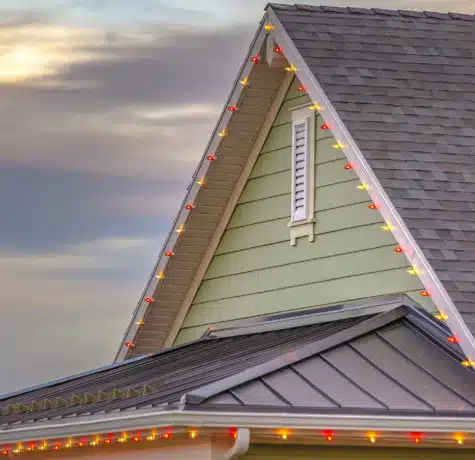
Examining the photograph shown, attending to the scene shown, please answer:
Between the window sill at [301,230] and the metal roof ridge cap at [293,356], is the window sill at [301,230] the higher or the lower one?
the higher one

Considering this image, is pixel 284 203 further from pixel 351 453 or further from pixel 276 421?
pixel 276 421

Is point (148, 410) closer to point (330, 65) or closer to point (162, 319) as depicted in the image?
point (330, 65)

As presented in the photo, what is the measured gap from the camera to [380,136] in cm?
1512

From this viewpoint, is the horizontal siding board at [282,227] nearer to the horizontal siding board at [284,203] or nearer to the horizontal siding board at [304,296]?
the horizontal siding board at [284,203]

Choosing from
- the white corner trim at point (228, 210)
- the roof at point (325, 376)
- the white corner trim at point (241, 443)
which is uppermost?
the white corner trim at point (228, 210)

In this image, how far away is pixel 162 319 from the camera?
779 inches

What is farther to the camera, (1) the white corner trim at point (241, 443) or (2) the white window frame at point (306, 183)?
(2) the white window frame at point (306, 183)

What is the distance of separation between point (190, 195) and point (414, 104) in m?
3.73

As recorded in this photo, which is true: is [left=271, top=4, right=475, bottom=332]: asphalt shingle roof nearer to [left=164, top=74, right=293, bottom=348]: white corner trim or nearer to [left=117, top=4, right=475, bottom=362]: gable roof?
[left=117, top=4, right=475, bottom=362]: gable roof

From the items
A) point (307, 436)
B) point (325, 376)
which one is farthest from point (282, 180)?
point (307, 436)

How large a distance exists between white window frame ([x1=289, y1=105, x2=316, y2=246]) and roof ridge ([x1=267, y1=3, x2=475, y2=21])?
109cm

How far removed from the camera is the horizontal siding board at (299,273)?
15.8m

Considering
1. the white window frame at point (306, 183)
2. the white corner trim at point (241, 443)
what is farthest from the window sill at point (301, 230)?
the white corner trim at point (241, 443)

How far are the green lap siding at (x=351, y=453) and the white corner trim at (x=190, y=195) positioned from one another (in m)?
5.38
